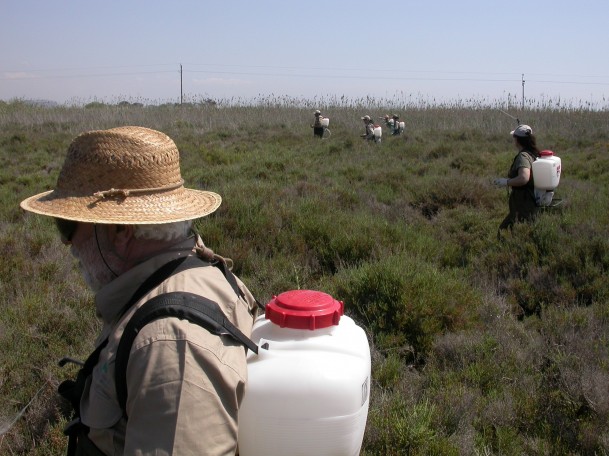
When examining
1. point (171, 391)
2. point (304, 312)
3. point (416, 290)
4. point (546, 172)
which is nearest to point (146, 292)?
point (171, 391)

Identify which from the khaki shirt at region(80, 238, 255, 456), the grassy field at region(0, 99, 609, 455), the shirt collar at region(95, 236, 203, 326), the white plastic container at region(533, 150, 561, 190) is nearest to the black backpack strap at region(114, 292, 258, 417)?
the khaki shirt at region(80, 238, 255, 456)

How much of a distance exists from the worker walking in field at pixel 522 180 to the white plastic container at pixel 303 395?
5.24m

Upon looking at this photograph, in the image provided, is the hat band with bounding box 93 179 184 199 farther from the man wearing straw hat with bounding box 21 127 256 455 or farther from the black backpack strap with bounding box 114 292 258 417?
the black backpack strap with bounding box 114 292 258 417

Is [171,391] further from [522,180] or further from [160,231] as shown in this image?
[522,180]

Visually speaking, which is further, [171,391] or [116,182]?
[116,182]

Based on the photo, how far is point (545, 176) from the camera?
20.6 feet

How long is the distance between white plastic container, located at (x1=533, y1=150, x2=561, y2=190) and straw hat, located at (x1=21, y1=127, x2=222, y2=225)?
18.1ft

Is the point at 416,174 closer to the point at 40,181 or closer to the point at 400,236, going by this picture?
the point at 400,236

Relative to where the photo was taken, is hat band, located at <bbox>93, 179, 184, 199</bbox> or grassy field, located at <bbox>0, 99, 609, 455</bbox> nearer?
→ hat band, located at <bbox>93, 179, 184, 199</bbox>

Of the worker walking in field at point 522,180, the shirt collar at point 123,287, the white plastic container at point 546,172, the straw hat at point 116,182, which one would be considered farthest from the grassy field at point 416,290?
the straw hat at point 116,182

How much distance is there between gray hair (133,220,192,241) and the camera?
1.57m

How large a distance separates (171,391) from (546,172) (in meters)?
5.92

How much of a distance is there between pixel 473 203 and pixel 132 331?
8639mm

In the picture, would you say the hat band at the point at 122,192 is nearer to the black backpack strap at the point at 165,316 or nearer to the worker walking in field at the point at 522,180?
the black backpack strap at the point at 165,316
